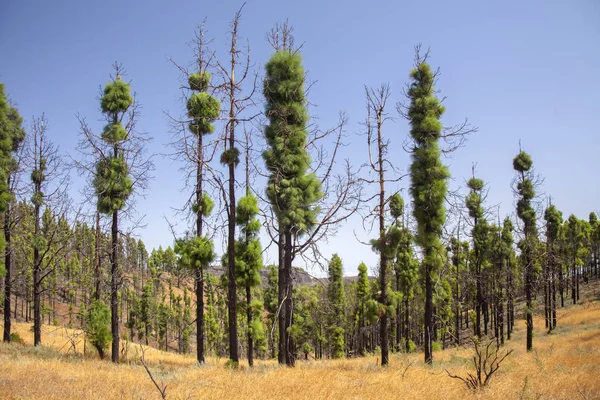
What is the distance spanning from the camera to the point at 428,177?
16.5 m

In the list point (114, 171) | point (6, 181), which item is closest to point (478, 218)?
point (114, 171)

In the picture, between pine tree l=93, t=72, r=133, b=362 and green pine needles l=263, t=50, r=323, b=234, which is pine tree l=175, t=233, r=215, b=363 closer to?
pine tree l=93, t=72, r=133, b=362

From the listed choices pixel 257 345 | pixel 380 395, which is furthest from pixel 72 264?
pixel 380 395

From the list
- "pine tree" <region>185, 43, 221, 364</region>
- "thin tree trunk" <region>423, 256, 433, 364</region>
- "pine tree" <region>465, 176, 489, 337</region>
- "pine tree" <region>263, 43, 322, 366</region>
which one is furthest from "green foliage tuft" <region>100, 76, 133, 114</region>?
"pine tree" <region>465, 176, 489, 337</region>

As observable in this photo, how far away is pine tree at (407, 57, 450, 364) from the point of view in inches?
641

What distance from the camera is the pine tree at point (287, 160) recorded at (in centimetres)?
1227

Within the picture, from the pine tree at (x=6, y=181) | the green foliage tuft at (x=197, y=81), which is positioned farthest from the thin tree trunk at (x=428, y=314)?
the pine tree at (x=6, y=181)

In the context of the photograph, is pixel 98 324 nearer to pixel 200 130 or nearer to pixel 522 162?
pixel 200 130

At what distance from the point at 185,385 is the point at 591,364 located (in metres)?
13.0

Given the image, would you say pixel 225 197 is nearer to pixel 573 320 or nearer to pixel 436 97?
pixel 436 97

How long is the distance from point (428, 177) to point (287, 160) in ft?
22.9

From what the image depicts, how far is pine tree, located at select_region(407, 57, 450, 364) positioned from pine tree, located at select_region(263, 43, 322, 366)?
5.76 meters

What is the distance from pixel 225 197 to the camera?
1174 centimetres

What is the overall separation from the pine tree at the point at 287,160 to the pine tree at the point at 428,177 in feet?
18.9
